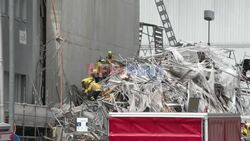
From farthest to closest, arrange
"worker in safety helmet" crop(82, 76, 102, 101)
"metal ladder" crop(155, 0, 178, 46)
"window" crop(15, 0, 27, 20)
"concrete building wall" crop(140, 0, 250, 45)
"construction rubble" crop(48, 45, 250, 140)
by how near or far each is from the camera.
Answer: "concrete building wall" crop(140, 0, 250, 45), "metal ladder" crop(155, 0, 178, 46), "worker in safety helmet" crop(82, 76, 102, 101), "window" crop(15, 0, 27, 20), "construction rubble" crop(48, 45, 250, 140)

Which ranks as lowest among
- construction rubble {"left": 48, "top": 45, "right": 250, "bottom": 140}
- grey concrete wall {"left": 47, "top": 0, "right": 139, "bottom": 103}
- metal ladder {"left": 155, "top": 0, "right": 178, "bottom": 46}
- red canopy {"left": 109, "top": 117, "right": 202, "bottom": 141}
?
red canopy {"left": 109, "top": 117, "right": 202, "bottom": 141}

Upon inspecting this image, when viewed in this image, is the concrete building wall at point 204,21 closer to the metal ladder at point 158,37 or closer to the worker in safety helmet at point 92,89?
the metal ladder at point 158,37

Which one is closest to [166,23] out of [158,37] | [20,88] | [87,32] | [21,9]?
[158,37]

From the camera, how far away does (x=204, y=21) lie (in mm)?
73125

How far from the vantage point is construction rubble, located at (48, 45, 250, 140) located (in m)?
27.7

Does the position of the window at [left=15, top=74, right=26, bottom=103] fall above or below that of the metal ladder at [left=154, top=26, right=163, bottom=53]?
below

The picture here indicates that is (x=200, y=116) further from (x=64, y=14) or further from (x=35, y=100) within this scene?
(x=64, y=14)

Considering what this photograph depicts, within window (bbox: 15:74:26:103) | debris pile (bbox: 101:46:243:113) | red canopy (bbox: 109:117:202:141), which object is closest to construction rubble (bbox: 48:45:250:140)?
debris pile (bbox: 101:46:243:113)

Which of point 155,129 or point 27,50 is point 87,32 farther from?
point 155,129

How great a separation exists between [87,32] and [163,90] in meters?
8.14

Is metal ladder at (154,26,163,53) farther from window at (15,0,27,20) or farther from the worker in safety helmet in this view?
window at (15,0,27,20)

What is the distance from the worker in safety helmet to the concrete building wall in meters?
42.3

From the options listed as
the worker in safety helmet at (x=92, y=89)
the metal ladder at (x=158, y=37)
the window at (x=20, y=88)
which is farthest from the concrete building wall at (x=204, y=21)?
the window at (x=20, y=88)

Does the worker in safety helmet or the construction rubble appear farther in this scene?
the worker in safety helmet
